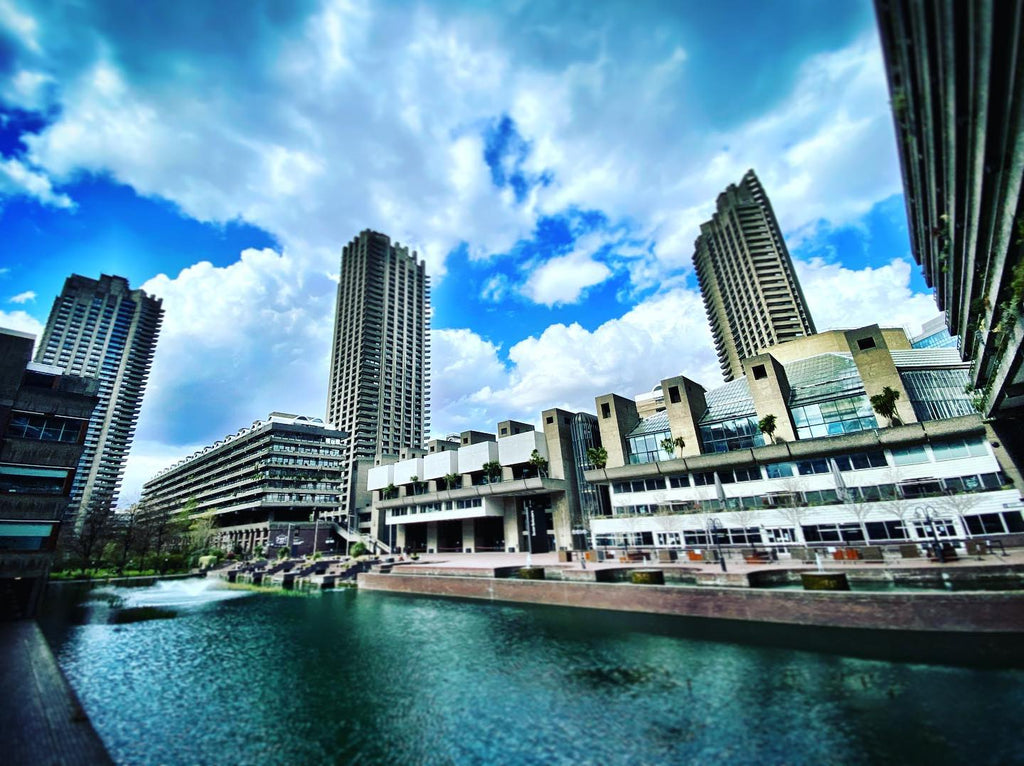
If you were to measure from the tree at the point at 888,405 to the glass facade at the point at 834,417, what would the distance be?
1.73 metres

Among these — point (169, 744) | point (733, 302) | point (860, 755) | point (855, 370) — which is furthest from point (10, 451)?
point (733, 302)

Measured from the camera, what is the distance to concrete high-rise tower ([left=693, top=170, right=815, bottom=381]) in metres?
102

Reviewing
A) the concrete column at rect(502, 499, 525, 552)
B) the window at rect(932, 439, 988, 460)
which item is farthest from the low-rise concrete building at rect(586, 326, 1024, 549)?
the concrete column at rect(502, 499, 525, 552)

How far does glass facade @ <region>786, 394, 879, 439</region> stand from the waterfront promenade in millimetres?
50500

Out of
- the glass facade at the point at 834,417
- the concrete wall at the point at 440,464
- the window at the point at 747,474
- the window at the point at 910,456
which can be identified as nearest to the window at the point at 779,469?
the window at the point at 747,474

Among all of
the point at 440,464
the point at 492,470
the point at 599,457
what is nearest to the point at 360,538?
the point at 440,464

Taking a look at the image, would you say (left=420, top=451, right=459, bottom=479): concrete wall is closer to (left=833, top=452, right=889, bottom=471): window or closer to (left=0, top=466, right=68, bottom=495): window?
(left=0, top=466, right=68, bottom=495): window

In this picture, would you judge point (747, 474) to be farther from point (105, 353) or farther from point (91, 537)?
point (105, 353)

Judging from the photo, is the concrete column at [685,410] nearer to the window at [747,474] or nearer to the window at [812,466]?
the window at [747,474]

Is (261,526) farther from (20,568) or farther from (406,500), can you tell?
(20,568)

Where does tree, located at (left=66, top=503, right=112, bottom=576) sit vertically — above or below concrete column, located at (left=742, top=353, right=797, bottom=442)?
below

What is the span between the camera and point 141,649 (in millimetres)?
23797

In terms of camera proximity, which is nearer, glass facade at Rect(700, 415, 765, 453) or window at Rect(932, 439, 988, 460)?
window at Rect(932, 439, 988, 460)

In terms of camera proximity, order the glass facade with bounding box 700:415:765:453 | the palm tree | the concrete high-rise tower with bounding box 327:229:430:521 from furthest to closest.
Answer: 1. the concrete high-rise tower with bounding box 327:229:430:521
2. the palm tree
3. the glass facade with bounding box 700:415:765:453
